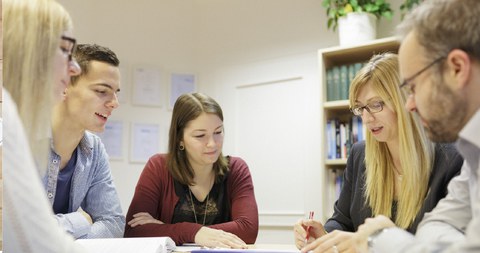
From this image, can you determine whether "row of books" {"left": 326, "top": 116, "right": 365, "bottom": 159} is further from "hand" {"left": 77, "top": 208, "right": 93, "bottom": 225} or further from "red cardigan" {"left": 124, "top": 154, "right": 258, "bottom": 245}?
"hand" {"left": 77, "top": 208, "right": 93, "bottom": 225}

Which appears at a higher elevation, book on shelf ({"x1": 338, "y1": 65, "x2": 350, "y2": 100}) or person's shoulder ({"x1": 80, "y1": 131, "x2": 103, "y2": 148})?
book on shelf ({"x1": 338, "y1": 65, "x2": 350, "y2": 100})

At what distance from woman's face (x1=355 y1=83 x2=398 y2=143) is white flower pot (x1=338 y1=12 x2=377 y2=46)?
2.32 ft

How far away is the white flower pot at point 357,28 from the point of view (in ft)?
6.44

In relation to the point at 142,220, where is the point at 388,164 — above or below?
above

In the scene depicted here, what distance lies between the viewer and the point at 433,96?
0.74 metres

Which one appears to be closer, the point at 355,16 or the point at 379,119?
the point at 379,119

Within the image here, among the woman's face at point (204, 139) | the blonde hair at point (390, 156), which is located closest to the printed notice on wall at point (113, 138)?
the woman's face at point (204, 139)

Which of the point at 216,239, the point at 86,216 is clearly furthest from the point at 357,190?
the point at 86,216

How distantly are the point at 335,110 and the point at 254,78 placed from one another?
1.24ft

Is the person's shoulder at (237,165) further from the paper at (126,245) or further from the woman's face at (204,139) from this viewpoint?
the paper at (126,245)

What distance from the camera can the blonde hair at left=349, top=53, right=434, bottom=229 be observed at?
1.16 meters

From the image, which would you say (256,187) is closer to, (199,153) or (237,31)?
(199,153)

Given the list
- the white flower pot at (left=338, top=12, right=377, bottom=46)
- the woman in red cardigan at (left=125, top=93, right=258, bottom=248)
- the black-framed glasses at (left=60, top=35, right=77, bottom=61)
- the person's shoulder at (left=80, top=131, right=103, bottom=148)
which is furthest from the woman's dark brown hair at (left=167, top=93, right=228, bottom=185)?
the white flower pot at (left=338, top=12, right=377, bottom=46)

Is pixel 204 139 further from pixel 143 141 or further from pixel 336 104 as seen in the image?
pixel 336 104
